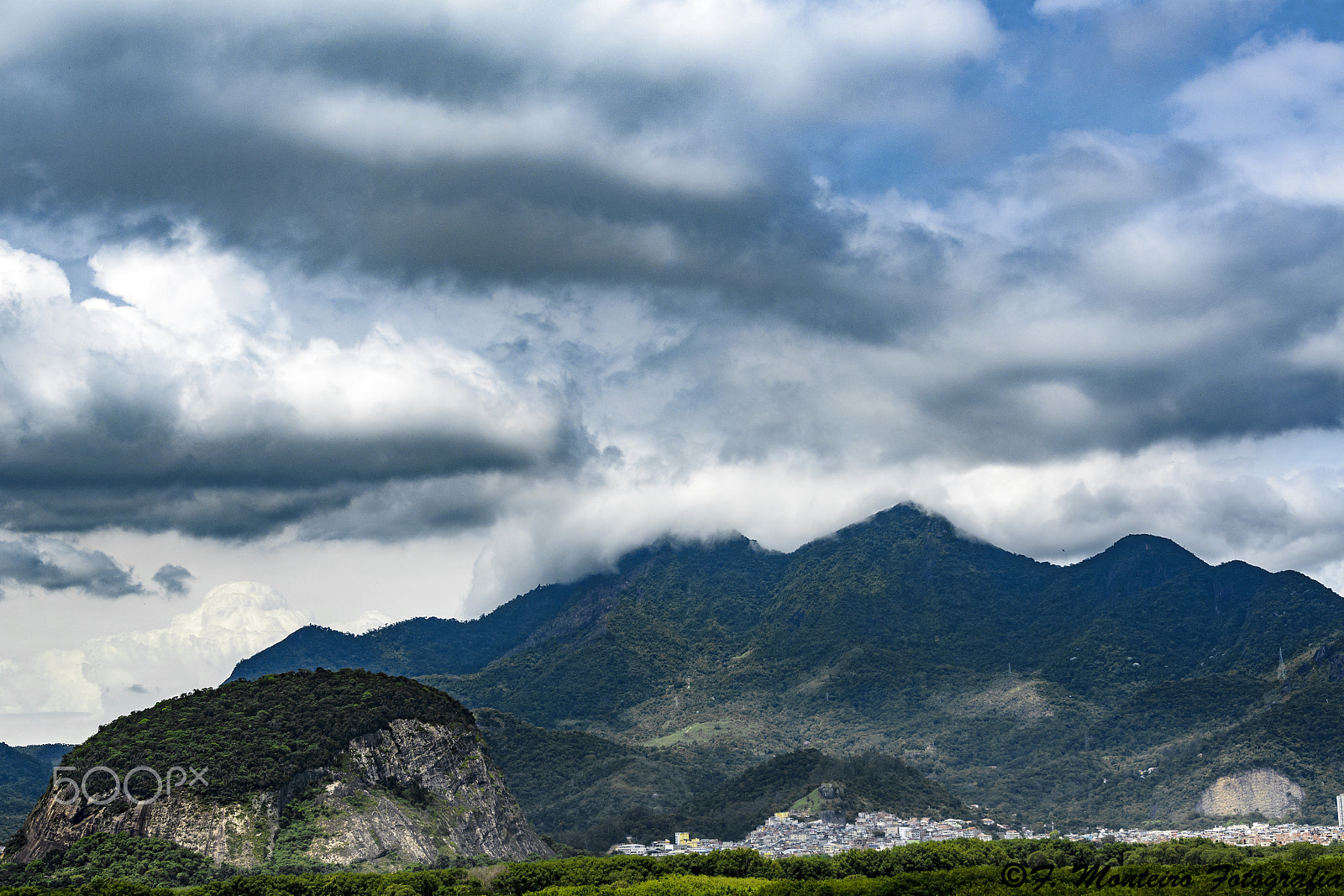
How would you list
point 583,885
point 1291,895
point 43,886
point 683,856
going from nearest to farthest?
1. point 1291,895
2. point 583,885
3. point 43,886
4. point 683,856

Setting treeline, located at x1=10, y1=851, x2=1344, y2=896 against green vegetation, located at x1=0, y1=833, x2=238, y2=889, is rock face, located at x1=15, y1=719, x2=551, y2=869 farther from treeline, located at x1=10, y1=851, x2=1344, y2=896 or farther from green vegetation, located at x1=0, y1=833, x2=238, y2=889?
treeline, located at x1=10, y1=851, x2=1344, y2=896

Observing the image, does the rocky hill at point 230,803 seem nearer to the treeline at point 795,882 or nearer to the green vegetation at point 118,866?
the green vegetation at point 118,866

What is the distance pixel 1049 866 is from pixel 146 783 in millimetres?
124935

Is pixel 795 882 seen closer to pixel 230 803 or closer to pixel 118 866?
pixel 230 803

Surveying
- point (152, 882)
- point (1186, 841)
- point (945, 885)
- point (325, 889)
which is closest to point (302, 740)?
A: point (152, 882)

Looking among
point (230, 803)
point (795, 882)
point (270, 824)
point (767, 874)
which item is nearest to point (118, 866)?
point (230, 803)

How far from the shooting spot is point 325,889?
14288 centimetres

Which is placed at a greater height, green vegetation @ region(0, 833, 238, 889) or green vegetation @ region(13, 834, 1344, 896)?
green vegetation @ region(0, 833, 238, 889)

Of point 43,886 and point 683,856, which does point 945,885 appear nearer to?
point 683,856

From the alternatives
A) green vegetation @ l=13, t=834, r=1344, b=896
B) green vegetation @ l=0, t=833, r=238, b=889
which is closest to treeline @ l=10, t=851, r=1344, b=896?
green vegetation @ l=13, t=834, r=1344, b=896

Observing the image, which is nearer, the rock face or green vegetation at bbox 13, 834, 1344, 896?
green vegetation at bbox 13, 834, 1344, 896

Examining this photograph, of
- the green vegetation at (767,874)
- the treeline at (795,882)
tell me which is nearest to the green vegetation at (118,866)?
the green vegetation at (767,874)

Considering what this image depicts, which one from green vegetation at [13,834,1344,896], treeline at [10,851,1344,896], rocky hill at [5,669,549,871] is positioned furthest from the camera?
rocky hill at [5,669,549,871]

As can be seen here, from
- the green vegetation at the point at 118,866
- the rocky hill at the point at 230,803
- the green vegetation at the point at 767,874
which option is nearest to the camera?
the green vegetation at the point at 767,874
